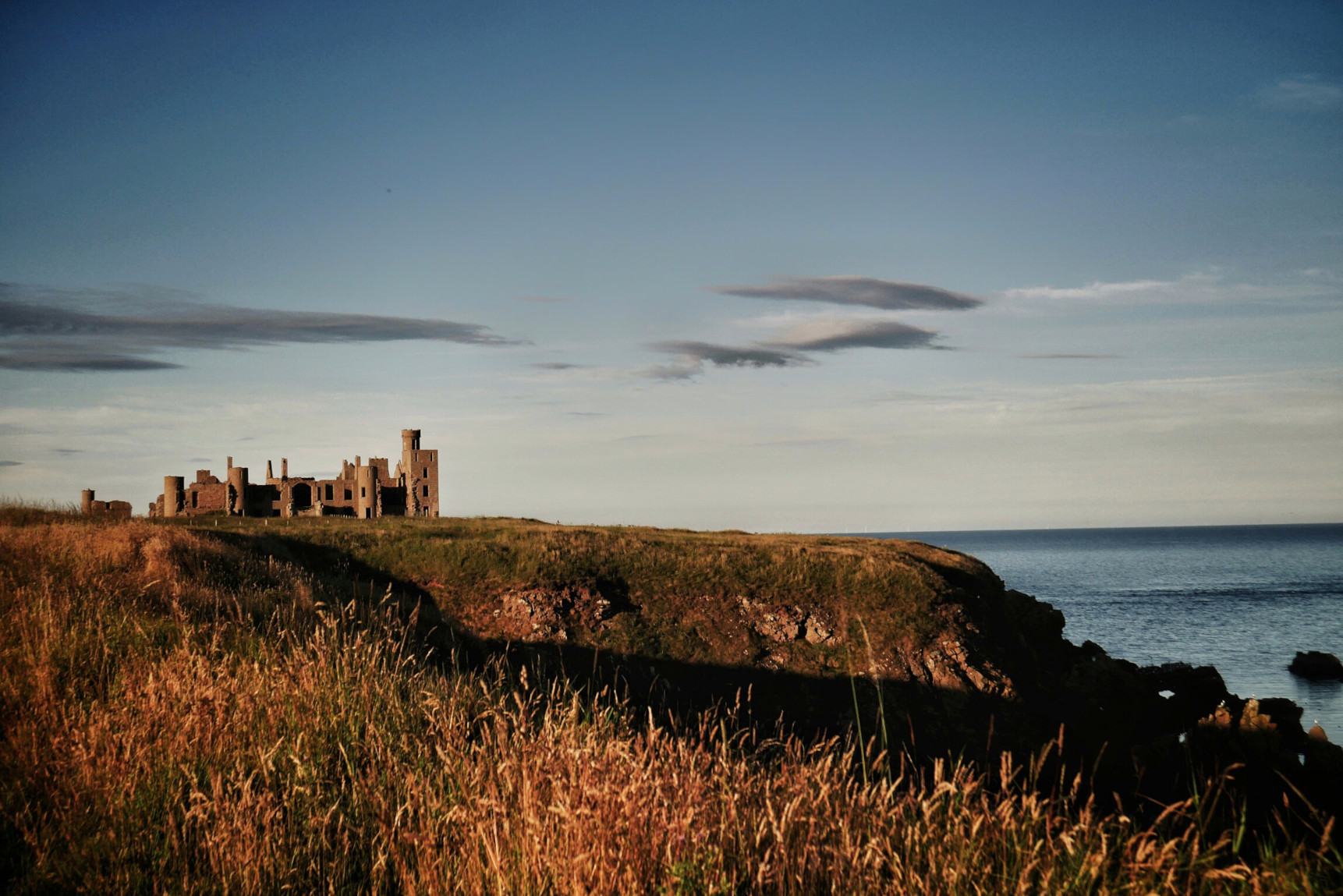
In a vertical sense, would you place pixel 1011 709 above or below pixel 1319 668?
above

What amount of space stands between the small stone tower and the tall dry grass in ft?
190

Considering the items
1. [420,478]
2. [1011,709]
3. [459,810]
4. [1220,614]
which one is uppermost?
[420,478]

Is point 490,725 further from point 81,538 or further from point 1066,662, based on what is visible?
point 1066,662

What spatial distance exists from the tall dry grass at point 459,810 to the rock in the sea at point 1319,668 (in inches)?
1727

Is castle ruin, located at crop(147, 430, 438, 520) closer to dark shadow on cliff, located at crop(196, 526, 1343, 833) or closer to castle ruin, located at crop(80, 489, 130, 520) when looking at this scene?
castle ruin, located at crop(80, 489, 130, 520)

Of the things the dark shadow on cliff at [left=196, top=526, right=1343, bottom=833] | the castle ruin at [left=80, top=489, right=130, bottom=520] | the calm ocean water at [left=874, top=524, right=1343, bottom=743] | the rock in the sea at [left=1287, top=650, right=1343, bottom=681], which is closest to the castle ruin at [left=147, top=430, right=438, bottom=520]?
the castle ruin at [left=80, top=489, right=130, bottom=520]

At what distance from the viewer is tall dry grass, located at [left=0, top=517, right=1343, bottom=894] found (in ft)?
13.0

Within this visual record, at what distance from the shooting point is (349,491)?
65188 mm

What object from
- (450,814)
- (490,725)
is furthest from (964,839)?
(490,725)

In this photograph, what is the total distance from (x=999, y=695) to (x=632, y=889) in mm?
24404

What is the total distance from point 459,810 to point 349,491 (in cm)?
6536

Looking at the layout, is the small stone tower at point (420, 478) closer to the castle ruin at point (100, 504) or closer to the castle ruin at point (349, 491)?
the castle ruin at point (349, 491)

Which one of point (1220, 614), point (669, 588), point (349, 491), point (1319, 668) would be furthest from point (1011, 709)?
point (349, 491)

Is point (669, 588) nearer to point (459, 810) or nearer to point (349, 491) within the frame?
point (459, 810)
